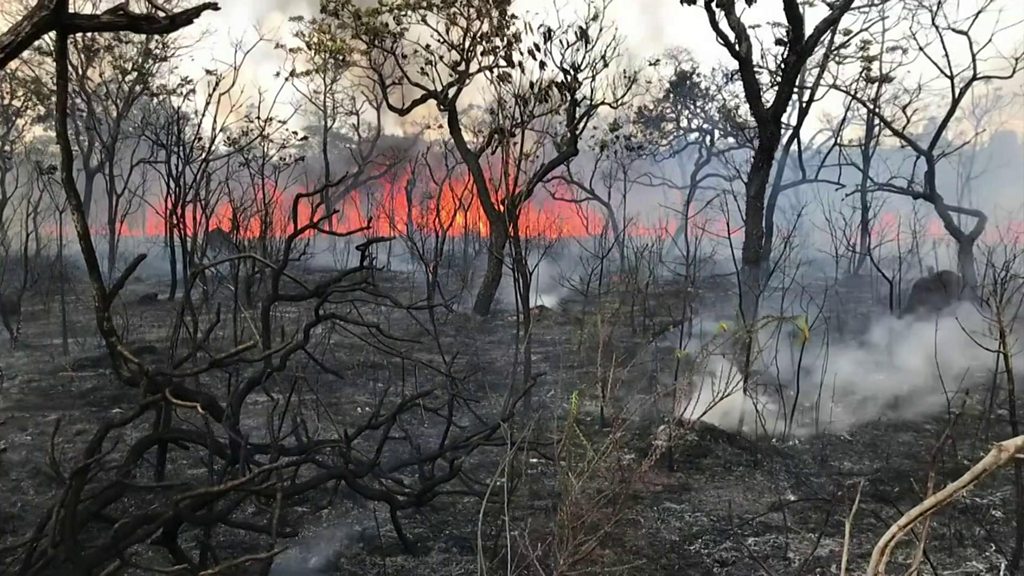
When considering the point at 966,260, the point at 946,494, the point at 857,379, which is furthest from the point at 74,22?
the point at 966,260

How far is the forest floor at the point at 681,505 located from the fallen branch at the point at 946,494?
6.63 feet

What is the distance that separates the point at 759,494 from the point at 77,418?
6.68m

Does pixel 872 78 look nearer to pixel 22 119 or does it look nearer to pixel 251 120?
pixel 251 120

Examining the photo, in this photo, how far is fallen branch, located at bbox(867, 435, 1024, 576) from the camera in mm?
660

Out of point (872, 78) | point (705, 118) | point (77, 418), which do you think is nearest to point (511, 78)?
point (77, 418)

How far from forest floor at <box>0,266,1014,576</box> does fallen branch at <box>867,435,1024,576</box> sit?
2020 mm

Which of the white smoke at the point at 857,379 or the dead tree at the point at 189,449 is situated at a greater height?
the dead tree at the point at 189,449

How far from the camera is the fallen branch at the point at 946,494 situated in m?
0.66

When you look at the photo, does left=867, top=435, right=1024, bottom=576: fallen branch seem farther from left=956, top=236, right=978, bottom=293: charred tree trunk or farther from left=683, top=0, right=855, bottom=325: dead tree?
left=956, top=236, right=978, bottom=293: charred tree trunk

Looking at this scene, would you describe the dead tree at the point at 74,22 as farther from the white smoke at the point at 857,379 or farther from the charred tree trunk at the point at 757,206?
the charred tree trunk at the point at 757,206

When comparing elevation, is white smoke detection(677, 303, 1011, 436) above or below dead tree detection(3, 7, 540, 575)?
below

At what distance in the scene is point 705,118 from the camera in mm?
19781

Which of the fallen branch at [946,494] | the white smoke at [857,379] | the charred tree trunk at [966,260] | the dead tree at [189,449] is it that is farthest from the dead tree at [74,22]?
the charred tree trunk at [966,260]

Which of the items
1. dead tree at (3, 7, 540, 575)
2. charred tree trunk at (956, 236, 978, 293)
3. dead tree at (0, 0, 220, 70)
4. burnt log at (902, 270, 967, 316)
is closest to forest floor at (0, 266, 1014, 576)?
dead tree at (3, 7, 540, 575)
